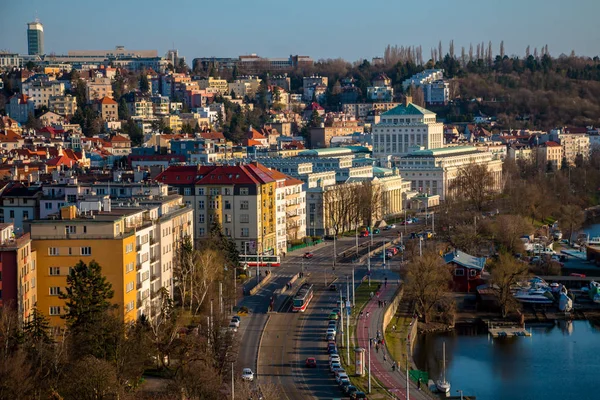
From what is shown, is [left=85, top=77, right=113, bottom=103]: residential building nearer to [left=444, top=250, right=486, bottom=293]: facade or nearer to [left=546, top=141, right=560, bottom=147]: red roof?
[left=546, top=141, right=560, bottom=147]: red roof

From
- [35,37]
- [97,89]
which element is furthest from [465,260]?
[35,37]

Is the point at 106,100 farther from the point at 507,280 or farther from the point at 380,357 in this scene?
the point at 380,357

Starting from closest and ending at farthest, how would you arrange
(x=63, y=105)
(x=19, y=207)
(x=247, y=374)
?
1. (x=247, y=374)
2. (x=19, y=207)
3. (x=63, y=105)

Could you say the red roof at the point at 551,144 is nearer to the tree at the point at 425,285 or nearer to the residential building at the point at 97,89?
the residential building at the point at 97,89

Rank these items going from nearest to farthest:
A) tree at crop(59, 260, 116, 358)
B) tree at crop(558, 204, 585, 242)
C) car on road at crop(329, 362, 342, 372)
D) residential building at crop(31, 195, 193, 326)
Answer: tree at crop(59, 260, 116, 358)
car on road at crop(329, 362, 342, 372)
residential building at crop(31, 195, 193, 326)
tree at crop(558, 204, 585, 242)

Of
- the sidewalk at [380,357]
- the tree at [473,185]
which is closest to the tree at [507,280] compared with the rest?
the sidewalk at [380,357]

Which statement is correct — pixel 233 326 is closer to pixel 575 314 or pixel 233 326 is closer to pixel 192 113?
pixel 575 314

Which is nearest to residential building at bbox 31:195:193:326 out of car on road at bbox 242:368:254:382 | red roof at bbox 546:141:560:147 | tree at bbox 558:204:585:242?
car on road at bbox 242:368:254:382
